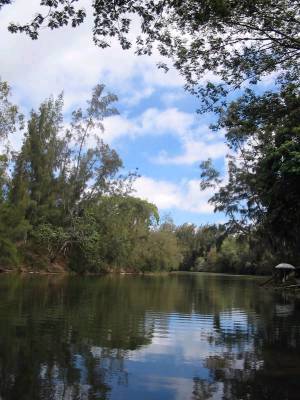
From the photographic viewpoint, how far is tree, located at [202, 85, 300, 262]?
12.9 meters

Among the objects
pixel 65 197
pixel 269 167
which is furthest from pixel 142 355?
pixel 65 197

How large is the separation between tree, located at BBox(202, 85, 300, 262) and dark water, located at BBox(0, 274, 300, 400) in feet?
19.3

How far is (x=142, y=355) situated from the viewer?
988 centimetres

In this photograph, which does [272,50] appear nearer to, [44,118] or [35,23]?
[35,23]

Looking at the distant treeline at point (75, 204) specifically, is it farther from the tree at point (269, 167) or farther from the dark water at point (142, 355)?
the dark water at point (142, 355)

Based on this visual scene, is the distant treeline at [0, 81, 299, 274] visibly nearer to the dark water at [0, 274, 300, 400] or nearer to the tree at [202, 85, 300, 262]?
the tree at [202, 85, 300, 262]

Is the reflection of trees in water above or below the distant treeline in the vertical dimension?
below

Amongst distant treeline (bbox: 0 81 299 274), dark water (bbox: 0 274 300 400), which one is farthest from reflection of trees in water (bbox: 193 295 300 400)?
distant treeline (bbox: 0 81 299 274)

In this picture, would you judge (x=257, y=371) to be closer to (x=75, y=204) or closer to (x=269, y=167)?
(x=269, y=167)

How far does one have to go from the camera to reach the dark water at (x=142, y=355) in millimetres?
7246

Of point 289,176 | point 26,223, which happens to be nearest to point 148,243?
point 26,223

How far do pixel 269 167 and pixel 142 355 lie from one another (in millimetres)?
19701

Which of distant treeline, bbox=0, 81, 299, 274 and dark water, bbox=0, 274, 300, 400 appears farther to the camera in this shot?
distant treeline, bbox=0, 81, 299, 274

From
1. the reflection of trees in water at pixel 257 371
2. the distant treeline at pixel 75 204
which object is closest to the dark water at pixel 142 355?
the reflection of trees in water at pixel 257 371
